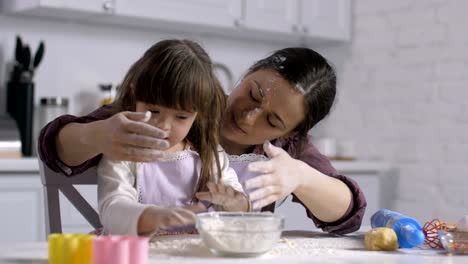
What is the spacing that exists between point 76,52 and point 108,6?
0.36 metres

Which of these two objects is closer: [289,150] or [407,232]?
[407,232]

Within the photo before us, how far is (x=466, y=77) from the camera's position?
357 cm

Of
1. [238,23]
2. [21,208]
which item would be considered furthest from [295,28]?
[21,208]

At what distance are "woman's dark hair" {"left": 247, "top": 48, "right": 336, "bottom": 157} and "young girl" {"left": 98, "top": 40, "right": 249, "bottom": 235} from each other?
24 cm

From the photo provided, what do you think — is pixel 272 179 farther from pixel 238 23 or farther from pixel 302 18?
pixel 302 18

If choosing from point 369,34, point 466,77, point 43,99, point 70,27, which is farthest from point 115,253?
point 369,34

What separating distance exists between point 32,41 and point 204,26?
773 millimetres

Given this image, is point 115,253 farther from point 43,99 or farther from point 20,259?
point 43,99

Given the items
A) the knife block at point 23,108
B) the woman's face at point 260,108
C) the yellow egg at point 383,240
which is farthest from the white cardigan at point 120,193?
the knife block at point 23,108

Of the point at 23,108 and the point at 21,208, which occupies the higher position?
the point at 23,108

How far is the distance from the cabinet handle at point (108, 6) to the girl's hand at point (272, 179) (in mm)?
2049

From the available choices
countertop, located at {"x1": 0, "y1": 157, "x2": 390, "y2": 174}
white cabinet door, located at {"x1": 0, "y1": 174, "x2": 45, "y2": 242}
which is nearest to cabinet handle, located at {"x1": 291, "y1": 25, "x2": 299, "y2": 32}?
countertop, located at {"x1": 0, "y1": 157, "x2": 390, "y2": 174}

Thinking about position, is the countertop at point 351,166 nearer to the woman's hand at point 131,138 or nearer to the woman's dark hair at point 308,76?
the woman's dark hair at point 308,76

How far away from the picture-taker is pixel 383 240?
4.55 ft
